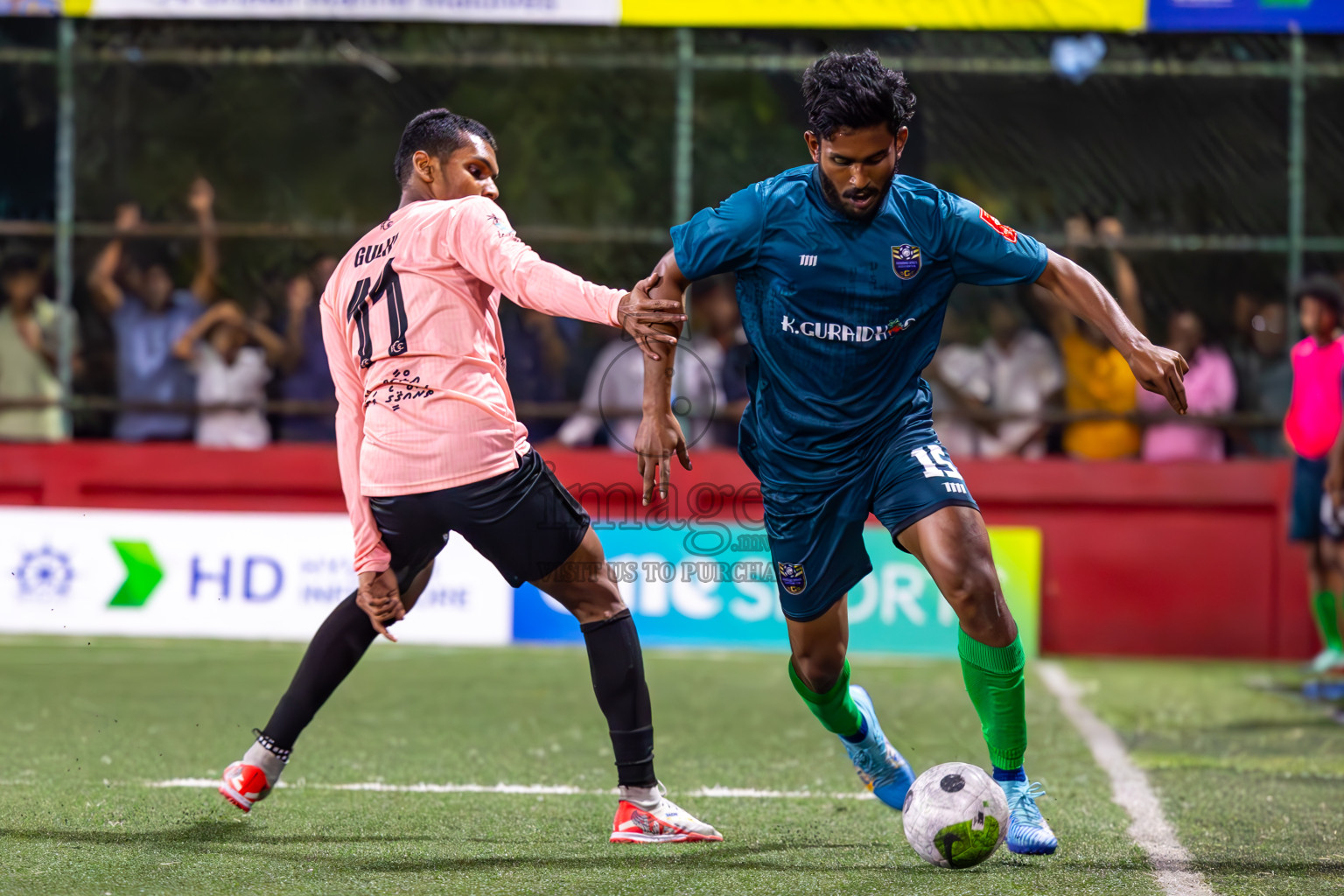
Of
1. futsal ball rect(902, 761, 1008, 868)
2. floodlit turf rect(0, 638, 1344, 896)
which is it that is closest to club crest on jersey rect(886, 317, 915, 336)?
futsal ball rect(902, 761, 1008, 868)

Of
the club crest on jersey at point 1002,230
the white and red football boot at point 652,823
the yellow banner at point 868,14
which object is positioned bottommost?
the white and red football boot at point 652,823

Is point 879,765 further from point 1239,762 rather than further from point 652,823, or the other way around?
point 1239,762

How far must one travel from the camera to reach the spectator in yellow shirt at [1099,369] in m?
10.4

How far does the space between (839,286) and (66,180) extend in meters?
8.54

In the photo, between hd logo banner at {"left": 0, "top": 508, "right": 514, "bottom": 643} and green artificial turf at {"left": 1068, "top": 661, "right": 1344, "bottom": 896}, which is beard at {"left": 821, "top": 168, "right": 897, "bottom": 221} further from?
hd logo banner at {"left": 0, "top": 508, "right": 514, "bottom": 643}

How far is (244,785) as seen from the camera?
444 centimetres

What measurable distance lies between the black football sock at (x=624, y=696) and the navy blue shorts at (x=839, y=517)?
0.49m

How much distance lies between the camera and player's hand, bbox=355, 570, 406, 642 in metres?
4.36

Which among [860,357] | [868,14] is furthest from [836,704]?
[868,14]

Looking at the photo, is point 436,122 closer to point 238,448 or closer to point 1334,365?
point 1334,365

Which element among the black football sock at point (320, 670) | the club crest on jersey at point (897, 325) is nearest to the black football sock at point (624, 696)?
the black football sock at point (320, 670)

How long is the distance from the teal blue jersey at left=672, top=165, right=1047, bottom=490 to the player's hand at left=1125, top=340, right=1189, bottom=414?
0.40m

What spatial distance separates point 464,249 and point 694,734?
308 centimetres

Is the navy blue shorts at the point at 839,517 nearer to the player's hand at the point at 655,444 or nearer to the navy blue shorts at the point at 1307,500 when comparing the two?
the player's hand at the point at 655,444
